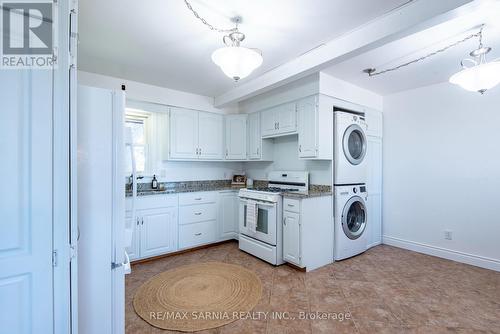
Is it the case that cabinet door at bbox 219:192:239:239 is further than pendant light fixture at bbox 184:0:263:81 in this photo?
Yes

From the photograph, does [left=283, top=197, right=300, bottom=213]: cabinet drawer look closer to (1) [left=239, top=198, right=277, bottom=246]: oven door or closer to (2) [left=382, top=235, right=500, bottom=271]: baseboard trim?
(1) [left=239, top=198, right=277, bottom=246]: oven door

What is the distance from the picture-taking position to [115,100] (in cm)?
143

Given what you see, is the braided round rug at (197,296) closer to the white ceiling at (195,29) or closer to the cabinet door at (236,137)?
the cabinet door at (236,137)

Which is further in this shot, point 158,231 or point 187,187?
point 187,187

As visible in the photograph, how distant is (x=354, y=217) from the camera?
3.62 meters

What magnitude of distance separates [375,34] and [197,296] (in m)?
2.94

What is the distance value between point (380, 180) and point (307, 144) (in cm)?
175

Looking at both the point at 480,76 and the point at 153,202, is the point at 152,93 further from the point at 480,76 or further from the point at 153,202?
the point at 480,76

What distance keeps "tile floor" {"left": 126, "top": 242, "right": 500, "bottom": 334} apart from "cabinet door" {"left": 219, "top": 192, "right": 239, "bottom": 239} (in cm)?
55

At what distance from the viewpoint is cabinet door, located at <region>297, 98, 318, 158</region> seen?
3.15 m

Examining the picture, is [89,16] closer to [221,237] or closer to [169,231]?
[169,231]

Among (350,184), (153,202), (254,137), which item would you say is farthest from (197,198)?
(350,184)

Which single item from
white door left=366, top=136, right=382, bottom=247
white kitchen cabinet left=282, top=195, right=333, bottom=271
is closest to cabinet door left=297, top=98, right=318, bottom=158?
white kitchen cabinet left=282, top=195, right=333, bottom=271

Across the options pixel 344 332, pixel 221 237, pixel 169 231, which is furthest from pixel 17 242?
pixel 221 237
